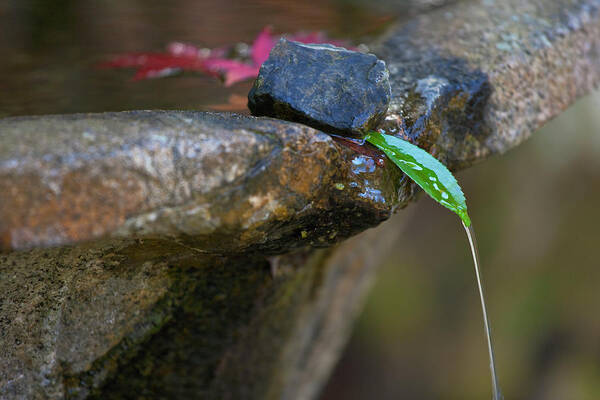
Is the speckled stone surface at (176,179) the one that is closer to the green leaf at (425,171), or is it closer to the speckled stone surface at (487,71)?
the green leaf at (425,171)

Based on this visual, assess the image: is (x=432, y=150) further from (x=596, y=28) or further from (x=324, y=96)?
(x=596, y=28)

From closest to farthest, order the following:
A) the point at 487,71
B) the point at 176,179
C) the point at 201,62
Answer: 1. the point at 176,179
2. the point at 487,71
3. the point at 201,62

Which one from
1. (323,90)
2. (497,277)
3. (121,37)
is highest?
(323,90)

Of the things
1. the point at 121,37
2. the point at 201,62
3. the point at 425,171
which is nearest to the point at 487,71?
the point at 425,171

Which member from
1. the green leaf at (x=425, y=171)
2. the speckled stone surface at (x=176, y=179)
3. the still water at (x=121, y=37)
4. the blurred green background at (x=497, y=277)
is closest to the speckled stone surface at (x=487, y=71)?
the green leaf at (x=425, y=171)

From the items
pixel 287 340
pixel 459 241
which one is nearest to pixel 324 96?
pixel 287 340

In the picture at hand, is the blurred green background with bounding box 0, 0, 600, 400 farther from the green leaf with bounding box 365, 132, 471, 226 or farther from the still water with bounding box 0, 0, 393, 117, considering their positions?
the green leaf with bounding box 365, 132, 471, 226

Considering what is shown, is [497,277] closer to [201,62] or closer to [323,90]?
[201,62]
